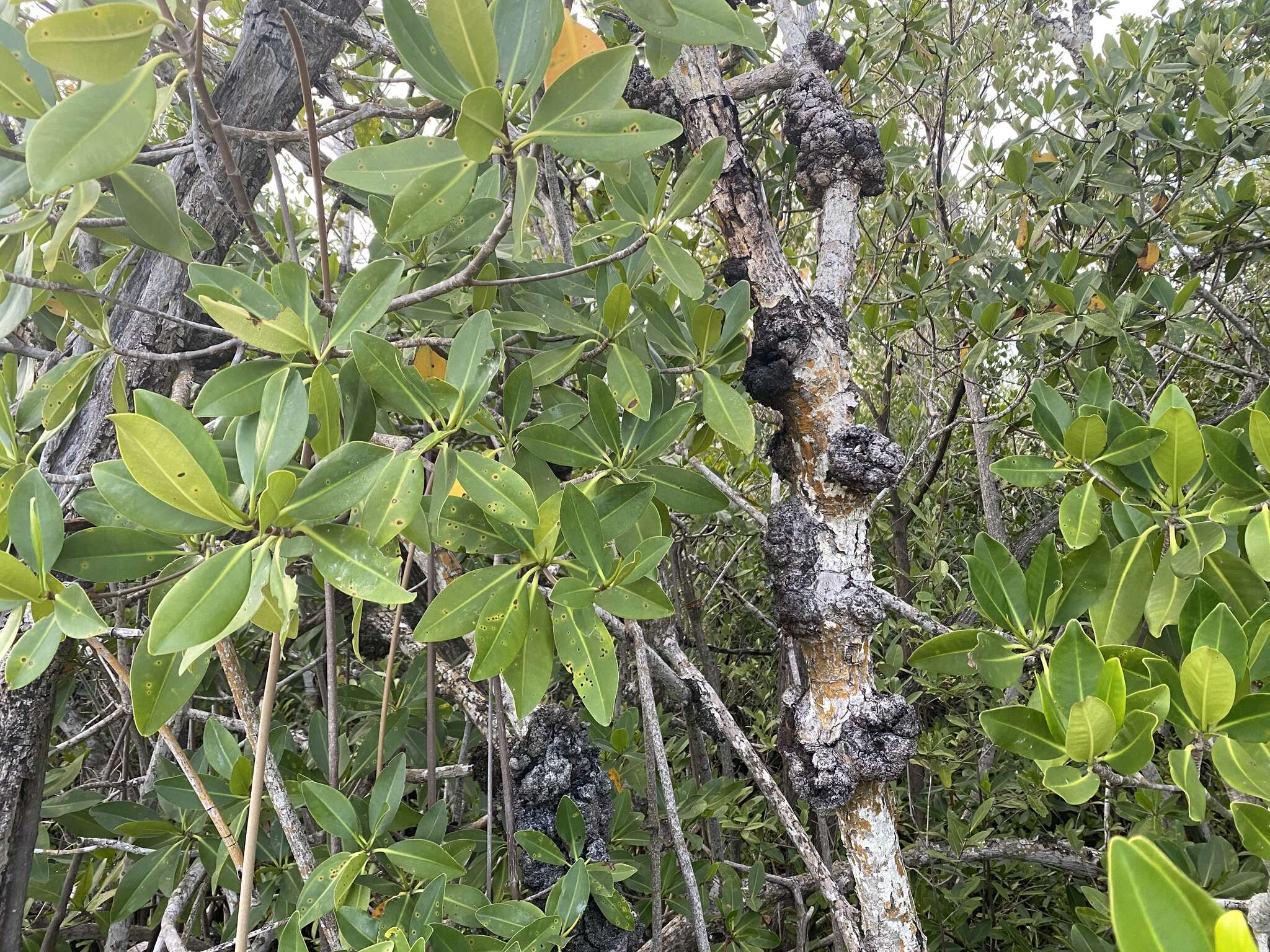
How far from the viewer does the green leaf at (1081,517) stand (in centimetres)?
A: 62

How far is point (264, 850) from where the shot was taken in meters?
0.88

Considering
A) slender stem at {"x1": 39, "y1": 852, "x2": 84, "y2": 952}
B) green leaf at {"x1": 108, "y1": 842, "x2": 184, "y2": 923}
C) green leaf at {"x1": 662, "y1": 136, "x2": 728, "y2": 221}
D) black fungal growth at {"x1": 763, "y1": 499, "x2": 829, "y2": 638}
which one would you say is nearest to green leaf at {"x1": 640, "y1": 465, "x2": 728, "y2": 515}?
black fungal growth at {"x1": 763, "y1": 499, "x2": 829, "y2": 638}

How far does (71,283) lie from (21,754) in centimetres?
48

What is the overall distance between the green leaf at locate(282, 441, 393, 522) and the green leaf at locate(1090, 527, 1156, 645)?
603mm

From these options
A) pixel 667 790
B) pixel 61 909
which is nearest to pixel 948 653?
pixel 667 790

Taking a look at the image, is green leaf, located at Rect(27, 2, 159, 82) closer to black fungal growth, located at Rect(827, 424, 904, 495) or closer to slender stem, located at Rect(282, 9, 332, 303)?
slender stem, located at Rect(282, 9, 332, 303)

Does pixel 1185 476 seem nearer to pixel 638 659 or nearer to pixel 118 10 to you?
pixel 638 659

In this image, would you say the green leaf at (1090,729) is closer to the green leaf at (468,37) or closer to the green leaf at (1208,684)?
the green leaf at (1208,684)

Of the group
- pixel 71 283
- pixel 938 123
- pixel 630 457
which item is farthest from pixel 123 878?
pixel 938 123

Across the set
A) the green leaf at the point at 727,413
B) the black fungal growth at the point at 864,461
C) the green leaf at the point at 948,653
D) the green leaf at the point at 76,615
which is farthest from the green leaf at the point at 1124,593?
the green leaf at the point at 76,615

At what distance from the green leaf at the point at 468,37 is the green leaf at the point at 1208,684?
0.60 m

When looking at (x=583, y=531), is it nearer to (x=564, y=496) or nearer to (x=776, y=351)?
(x=564, y=496)

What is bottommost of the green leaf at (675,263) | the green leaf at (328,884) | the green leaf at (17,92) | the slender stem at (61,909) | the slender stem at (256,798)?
the slender stem at (61,909)

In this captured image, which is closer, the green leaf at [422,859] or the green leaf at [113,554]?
the green leaf at [113,554]
